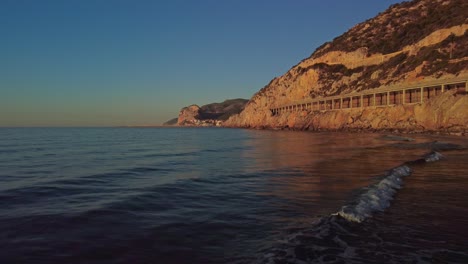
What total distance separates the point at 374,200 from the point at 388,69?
282 ft

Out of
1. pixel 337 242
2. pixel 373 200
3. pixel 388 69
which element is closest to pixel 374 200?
pixel 373 200

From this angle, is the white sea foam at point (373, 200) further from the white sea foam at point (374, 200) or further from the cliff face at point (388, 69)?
the cliff face at point (388, 69)

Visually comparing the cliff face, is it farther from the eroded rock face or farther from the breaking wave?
the breaking wave

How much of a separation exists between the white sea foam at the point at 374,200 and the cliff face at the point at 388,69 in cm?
4510

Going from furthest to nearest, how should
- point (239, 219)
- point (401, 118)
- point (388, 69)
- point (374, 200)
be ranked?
point (388, 69) → point (401, 118) → point (374, 200) → point (239, 219)

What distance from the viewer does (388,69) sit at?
8588 centimetres

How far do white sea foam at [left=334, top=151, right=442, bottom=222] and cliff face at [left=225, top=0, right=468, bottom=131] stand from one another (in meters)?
45.1

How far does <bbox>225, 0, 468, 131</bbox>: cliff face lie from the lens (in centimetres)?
5975

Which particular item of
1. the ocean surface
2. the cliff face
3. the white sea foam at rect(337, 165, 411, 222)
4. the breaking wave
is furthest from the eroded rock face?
the breaking wave

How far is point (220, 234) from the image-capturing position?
7133 mm

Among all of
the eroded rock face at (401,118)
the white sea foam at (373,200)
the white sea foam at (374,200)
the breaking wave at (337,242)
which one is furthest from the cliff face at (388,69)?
the breaking wave at (337,242)

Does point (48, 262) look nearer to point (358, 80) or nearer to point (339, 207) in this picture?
point (339, 207)

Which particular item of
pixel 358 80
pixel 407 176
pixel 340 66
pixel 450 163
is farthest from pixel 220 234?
pixel 340 66

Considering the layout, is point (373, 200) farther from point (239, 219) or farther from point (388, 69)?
point (388, 69)
